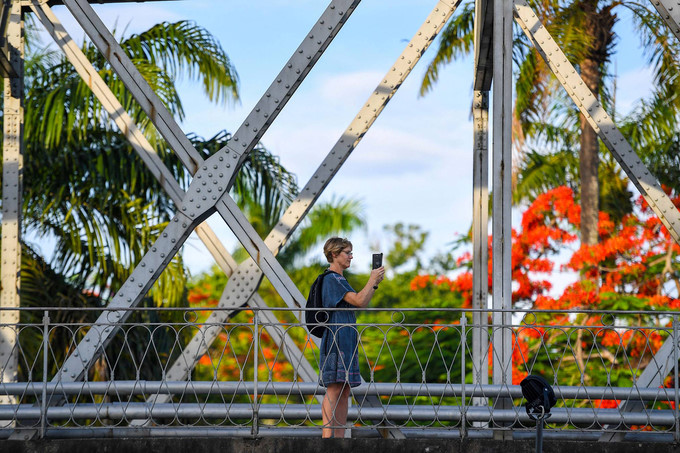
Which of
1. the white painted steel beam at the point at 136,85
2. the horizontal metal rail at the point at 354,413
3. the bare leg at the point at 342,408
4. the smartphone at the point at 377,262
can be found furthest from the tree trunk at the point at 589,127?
the smartphone at the point at 377,262

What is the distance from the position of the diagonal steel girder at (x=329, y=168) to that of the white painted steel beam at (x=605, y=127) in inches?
33.8

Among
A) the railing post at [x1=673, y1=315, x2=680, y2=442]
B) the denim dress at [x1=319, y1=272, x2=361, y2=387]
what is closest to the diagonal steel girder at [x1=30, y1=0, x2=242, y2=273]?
the denim dress at [x1=319, y1=272, x2=361, y2=387]

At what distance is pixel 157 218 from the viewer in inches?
587

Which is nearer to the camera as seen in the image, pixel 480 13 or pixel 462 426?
pixel 462 426

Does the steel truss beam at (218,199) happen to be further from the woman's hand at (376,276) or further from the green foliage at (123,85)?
the green foliage at (123,85)

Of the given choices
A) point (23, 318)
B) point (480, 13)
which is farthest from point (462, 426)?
point (23, 318)

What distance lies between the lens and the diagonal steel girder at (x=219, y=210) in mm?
7762

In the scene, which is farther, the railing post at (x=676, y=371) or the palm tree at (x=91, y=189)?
the palm tree at (x=91, y=189)

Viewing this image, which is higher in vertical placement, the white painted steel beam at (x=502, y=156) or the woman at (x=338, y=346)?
the white painted steel beam at (x=502, y=156)

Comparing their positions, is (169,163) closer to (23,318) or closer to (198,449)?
(23,318)

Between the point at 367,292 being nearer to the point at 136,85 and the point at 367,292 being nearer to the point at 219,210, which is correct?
the point at 219,210

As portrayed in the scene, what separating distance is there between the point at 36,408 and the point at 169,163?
26.8 ft

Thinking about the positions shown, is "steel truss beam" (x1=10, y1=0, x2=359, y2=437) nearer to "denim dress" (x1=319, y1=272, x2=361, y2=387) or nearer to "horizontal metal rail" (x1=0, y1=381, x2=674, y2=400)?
"horizontal metal rail" (x1=0, y1=381, x2=674, y2=400)

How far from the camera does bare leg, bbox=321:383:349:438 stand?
6.51 meters
